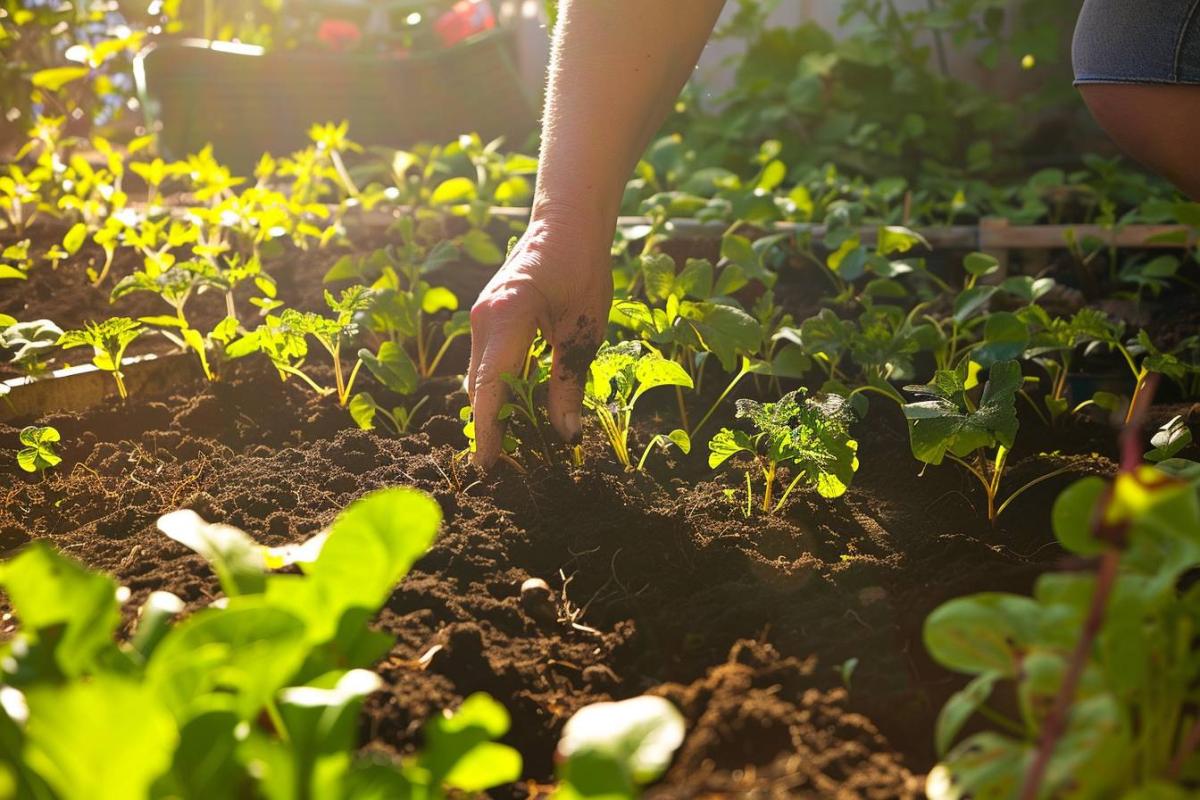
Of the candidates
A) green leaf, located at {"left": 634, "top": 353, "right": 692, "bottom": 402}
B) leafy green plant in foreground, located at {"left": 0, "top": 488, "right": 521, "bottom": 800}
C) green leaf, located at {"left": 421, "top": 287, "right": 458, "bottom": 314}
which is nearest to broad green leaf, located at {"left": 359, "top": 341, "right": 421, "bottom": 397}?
green leaf, located at {"left": 421, "top": 287, "right": 458, "bottom": 314}

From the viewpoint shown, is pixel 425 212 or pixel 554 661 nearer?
pixel 554 661

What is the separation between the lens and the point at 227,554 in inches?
39.3

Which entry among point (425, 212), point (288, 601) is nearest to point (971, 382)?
point (288, 601)

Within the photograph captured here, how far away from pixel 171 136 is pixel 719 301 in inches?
125

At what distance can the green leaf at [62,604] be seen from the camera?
812 millimetres

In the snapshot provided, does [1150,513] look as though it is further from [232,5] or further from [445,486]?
[232,5]

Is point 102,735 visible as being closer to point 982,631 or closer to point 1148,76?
point 982,631

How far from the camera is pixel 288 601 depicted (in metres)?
0.90

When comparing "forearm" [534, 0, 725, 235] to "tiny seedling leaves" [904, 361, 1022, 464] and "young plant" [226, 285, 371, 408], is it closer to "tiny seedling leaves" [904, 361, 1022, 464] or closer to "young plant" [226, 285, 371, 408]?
"young plant" [226, 285, 371, 408]

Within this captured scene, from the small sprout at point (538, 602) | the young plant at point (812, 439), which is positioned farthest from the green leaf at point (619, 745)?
the young plant at point (812, 439)

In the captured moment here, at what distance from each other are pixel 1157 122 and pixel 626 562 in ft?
4.00

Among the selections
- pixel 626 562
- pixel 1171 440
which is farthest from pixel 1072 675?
pixel 1171 440

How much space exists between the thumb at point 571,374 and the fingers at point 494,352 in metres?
0.06

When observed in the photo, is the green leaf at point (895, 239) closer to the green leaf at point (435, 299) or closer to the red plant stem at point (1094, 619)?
the green leaf at point (435, 299)
